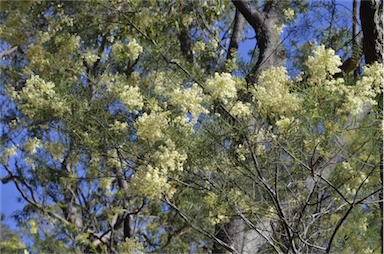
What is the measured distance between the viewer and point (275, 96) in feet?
7.89

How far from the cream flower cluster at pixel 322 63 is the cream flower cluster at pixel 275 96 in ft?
0.39

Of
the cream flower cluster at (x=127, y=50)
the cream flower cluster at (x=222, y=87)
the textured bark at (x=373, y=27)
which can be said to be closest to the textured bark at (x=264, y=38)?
the cream flower cluster at (x=127, y=50)

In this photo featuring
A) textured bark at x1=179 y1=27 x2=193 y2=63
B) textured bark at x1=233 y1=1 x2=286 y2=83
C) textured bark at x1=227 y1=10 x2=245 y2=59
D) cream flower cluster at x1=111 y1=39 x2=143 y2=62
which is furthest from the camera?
textured bark at x1=227 y1=10 x2=245 y2=59

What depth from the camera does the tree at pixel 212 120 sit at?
2453mm

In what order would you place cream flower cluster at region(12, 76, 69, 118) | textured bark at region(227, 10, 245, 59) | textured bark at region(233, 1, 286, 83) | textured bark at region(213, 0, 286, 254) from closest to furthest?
1. cream flower cluster at region(12, 76, 69, 118)
2. textured bark at region(213, 0, 286, 254)
3. textured bark at region(233, 1, 286, 83)
4. textured bark at region(227, 10, 245, 59)

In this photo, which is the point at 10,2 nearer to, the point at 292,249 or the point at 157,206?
the point at 157,206

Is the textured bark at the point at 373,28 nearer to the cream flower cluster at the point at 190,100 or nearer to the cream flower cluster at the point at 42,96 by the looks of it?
the cream flower cluster at the point at 190,100

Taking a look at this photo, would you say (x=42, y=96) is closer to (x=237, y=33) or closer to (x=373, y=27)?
(x=373, y=27)

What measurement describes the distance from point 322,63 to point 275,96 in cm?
23

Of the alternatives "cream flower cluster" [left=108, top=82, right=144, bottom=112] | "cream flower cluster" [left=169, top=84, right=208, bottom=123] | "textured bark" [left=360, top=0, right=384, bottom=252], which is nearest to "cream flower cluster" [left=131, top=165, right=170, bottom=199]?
"cream flower cluster" [left=169, top=84, right=208, bottom=123]

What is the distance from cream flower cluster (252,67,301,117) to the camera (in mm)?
2391

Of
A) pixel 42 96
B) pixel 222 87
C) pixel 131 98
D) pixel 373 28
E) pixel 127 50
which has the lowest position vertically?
pixel 222 87

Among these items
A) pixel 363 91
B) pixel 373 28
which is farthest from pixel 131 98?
pixel 373 28

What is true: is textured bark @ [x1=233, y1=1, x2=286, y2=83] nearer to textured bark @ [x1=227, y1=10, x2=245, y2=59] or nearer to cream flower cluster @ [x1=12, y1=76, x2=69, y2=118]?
textured bark @ [x1=227, y1=10, x2=245, y2=59]
